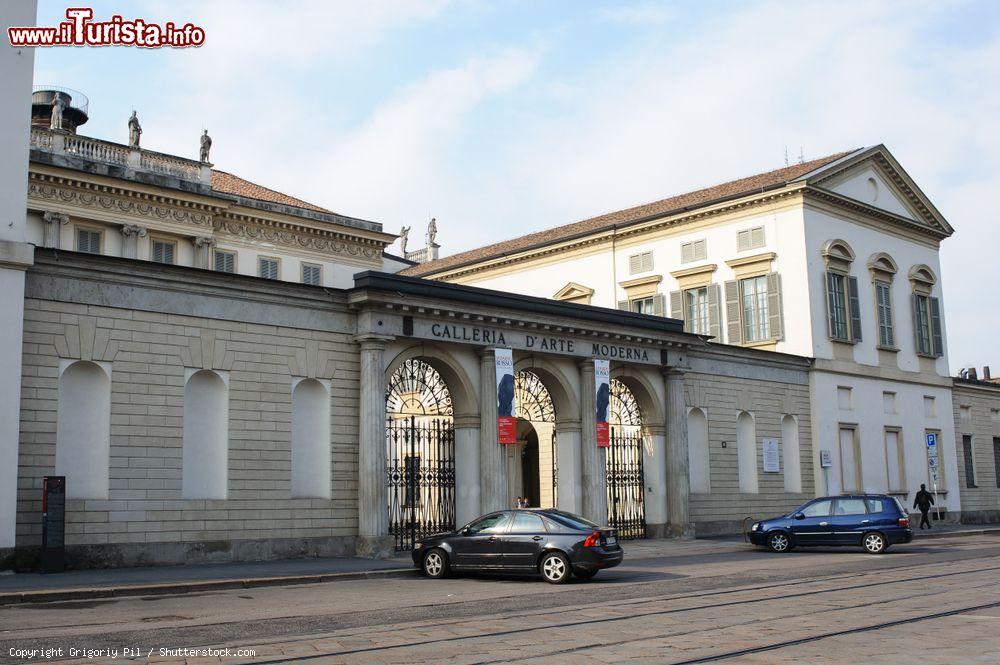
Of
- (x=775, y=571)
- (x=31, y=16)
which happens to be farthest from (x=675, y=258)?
(x=31, y=16)

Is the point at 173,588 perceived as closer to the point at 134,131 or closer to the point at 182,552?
the point at 182,552

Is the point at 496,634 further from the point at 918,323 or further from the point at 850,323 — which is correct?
the point at 918,323

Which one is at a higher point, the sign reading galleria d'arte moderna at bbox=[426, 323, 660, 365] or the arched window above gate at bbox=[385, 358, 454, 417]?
the sign reading galleria d'arte moderna at bbox=[426, 323, 660, 365]

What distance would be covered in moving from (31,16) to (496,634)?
15794mm

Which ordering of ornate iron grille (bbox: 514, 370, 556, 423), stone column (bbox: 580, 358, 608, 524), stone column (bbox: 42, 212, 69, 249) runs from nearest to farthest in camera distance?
stone column (bbox: 580, 358, 608, 524), ornate iron grille (bbox: 514, 370, 556, 423), stone column (bbox: 42, 212, 69, 249)

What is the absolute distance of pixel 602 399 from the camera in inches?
1147

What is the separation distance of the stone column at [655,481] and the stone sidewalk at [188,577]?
5996 millimetres

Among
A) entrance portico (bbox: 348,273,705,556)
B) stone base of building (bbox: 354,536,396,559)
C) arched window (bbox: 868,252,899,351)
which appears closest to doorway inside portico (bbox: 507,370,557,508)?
entrance portico (bbox: 348,273,705,556)

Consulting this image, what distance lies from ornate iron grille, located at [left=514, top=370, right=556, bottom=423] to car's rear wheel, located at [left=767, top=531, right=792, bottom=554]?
6681mm

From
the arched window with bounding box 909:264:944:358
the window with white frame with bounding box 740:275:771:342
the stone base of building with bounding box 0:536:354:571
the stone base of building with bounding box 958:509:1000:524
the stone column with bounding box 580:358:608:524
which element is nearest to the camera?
the stone base of building with bounding box 0:536:354:571

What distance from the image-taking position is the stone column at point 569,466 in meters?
28.8

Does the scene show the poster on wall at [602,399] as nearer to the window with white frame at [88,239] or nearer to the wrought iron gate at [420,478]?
the wrought iron gate at [420,478]

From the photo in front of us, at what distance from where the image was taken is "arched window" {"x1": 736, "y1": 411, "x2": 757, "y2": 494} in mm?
34938

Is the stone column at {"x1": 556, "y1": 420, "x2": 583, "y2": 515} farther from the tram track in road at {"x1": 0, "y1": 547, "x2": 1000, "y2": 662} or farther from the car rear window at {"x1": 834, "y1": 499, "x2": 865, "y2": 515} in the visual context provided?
the tram track in road at {"x1": 0, "y1": 547, "x2": 1000, "y2": 662}
